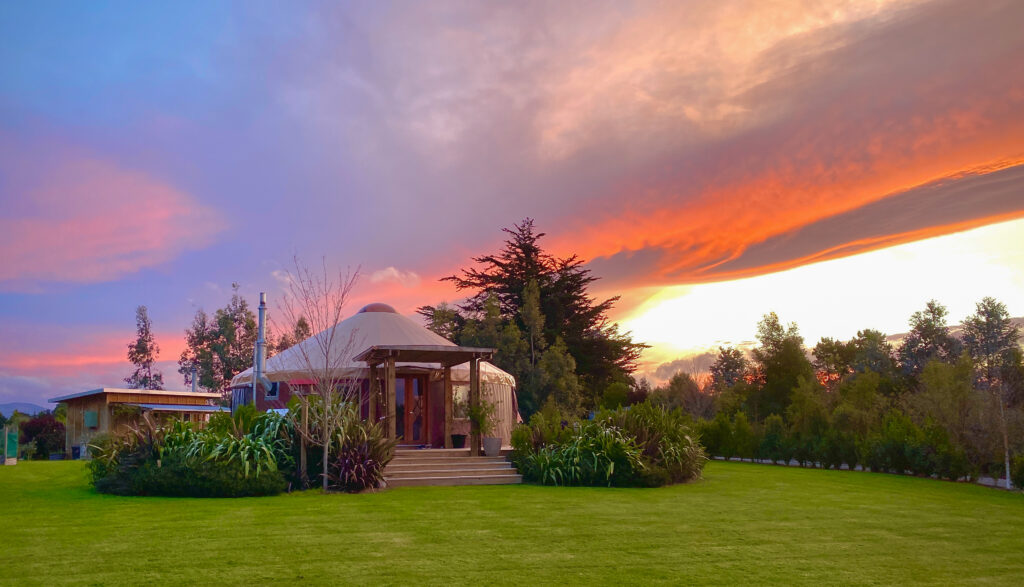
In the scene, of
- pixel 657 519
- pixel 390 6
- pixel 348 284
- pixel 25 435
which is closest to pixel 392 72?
pixel 390 6

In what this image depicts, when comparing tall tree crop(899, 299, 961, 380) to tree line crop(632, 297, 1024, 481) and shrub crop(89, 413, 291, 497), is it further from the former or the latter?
shrub crop(89, 413, 291, 497)

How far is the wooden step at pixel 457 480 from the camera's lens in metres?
10.9

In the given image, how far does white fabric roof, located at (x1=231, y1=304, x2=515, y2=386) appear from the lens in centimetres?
1609

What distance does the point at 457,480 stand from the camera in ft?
37.1

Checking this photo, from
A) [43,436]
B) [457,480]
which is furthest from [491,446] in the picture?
[43,436]

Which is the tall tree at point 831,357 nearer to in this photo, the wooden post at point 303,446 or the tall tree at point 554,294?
the tall tree at point 554,294

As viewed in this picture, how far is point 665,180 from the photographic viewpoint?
14.8m

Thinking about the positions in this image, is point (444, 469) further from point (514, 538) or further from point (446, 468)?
point (514, 538)

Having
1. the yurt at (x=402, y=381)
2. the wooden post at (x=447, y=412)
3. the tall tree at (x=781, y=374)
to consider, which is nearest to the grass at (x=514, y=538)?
the wooden post at (x=447, y=412)

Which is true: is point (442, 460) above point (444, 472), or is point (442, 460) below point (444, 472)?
above

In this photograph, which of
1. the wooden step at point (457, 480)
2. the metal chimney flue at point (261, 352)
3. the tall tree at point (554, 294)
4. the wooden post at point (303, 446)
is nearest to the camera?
the wooden post at point (303, 446)

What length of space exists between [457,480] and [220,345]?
2284 cm

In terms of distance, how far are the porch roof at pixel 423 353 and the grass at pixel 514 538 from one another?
3174 mm

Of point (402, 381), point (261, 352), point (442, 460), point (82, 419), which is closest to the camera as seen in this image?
point (442, 460)
